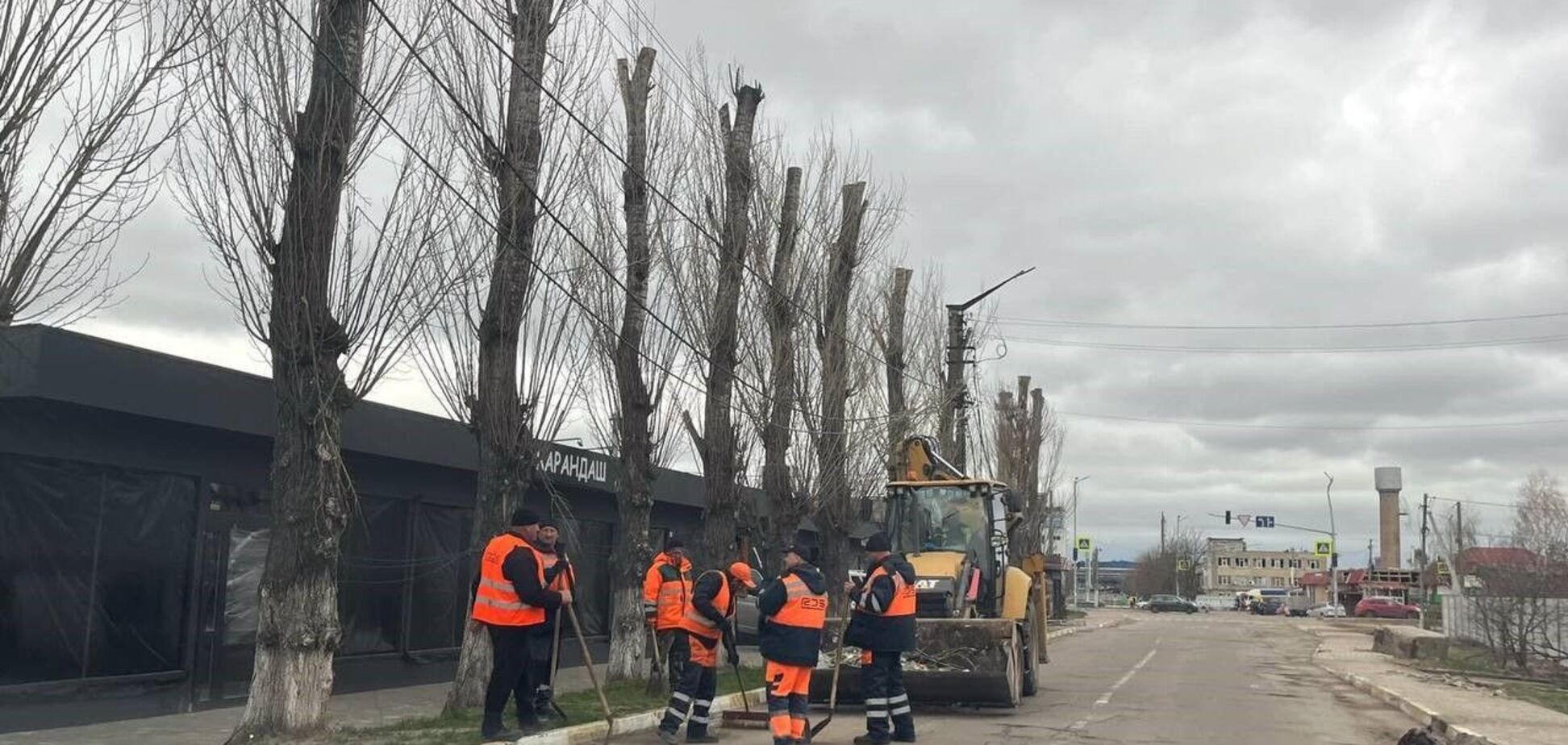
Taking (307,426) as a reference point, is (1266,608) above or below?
below

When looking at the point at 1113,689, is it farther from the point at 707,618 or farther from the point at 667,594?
the point at 707,618

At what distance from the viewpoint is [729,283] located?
1853 centimetres

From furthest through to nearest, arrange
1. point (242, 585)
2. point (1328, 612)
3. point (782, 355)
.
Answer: point (1328, 612)
point (782, 355)
point (242, 585)

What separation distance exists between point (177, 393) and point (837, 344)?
38.2 feet

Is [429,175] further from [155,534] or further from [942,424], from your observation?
[942,424]

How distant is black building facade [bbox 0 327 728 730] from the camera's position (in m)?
12.4

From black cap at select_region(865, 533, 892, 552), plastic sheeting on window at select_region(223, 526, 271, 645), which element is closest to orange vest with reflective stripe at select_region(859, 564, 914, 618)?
black cap at select_region(865, 533, 892, 552)

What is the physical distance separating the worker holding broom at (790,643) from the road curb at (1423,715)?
21.9ft

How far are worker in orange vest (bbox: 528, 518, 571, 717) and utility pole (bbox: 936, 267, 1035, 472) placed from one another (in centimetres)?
1880

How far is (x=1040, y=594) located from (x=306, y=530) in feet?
39.1

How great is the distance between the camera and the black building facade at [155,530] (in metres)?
12.4

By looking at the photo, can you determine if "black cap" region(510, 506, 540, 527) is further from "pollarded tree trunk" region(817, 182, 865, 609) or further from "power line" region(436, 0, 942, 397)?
"pollarded tree trunk" region(817, 182, 865, 609)

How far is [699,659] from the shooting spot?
1191cm

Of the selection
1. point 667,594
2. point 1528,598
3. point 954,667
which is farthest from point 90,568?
point 1528,598
